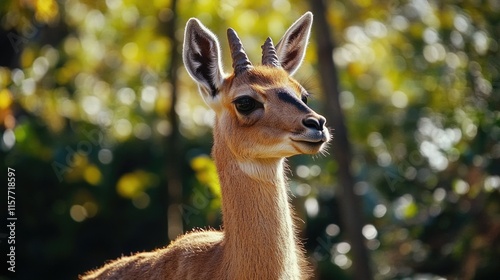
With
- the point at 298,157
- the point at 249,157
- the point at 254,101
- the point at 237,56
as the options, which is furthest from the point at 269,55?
the point at 298,157

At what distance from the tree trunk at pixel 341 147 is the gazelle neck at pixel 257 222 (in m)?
4.81

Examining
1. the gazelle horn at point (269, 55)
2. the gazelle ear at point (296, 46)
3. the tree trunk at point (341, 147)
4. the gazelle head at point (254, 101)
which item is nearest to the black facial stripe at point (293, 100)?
the gazelle head at point (254, 101)

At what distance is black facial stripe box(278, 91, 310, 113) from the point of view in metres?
8.26

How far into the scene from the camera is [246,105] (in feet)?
28.2

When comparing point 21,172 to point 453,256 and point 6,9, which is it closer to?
point 6,9

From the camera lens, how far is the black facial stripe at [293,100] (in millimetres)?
8258

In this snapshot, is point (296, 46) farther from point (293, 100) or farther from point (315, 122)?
point (315, 122)

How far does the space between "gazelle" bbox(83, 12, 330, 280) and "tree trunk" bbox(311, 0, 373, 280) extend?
4227mm

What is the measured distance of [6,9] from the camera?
12914 millimetres

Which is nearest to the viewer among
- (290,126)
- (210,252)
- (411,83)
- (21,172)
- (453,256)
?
(290,126)

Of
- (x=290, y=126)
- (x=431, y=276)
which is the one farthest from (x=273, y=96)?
(x=431, y=276)

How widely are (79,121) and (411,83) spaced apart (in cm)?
706

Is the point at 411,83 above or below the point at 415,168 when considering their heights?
above

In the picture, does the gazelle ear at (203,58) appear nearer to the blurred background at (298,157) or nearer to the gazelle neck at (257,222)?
the gazelle neck at (257,222)
